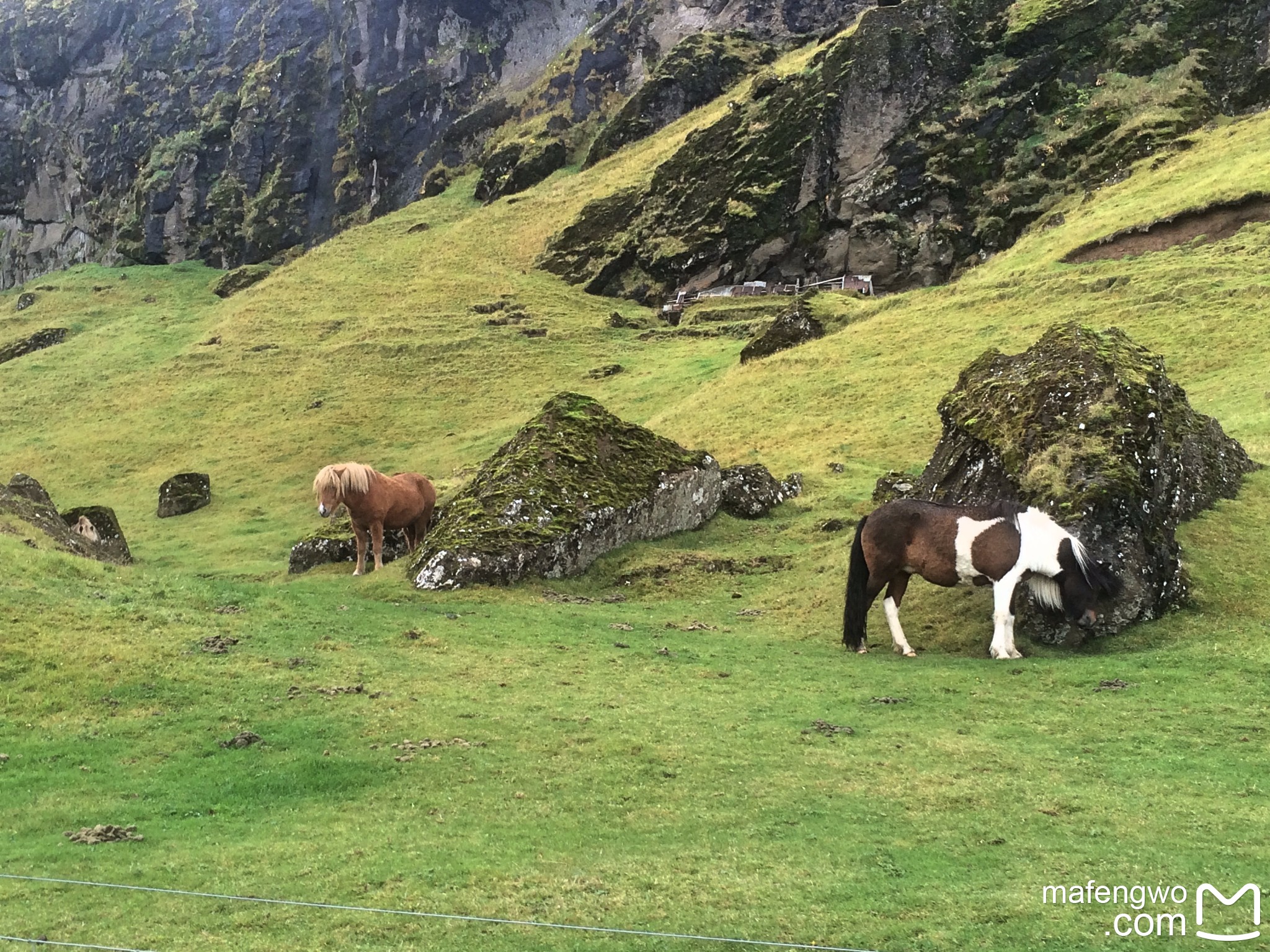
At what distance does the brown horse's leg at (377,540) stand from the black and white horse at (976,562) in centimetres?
1154

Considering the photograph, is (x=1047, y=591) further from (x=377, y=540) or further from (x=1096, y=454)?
(x=377, y=540)

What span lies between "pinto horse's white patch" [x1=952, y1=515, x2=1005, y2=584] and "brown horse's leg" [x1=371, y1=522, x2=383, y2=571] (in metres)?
13.1

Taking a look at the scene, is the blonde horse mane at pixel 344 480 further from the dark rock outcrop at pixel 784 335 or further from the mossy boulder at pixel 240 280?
the mossy boulder at pixel 240 280

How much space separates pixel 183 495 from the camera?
122 ft

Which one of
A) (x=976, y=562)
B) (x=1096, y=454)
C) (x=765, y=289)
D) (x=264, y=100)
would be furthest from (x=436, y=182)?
(x=976, y=562)

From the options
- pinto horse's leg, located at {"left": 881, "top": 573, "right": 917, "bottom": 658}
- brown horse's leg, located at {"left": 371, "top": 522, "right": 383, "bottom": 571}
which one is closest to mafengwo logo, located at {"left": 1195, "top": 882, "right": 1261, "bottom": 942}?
pinto horse's leg, located at {"left": 881, "top": 573, "right": 917, "bottom": 658}

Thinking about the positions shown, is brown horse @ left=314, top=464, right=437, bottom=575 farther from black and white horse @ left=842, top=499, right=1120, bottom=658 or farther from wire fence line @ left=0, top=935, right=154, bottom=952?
wire fence line @ left=0, top=935, right=154, bottom=952

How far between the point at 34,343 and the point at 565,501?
2942 inches

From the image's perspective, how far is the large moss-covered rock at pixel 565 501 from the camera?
61.8 feet

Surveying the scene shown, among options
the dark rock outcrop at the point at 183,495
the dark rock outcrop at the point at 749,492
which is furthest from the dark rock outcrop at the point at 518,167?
the dark rock outcrop at the point at 749,492

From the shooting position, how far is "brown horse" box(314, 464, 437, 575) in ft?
65.8

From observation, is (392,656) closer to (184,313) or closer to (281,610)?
(281,610)

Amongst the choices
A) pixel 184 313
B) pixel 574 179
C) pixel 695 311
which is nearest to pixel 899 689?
pixel 695 311

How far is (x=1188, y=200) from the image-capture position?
43812 mm
